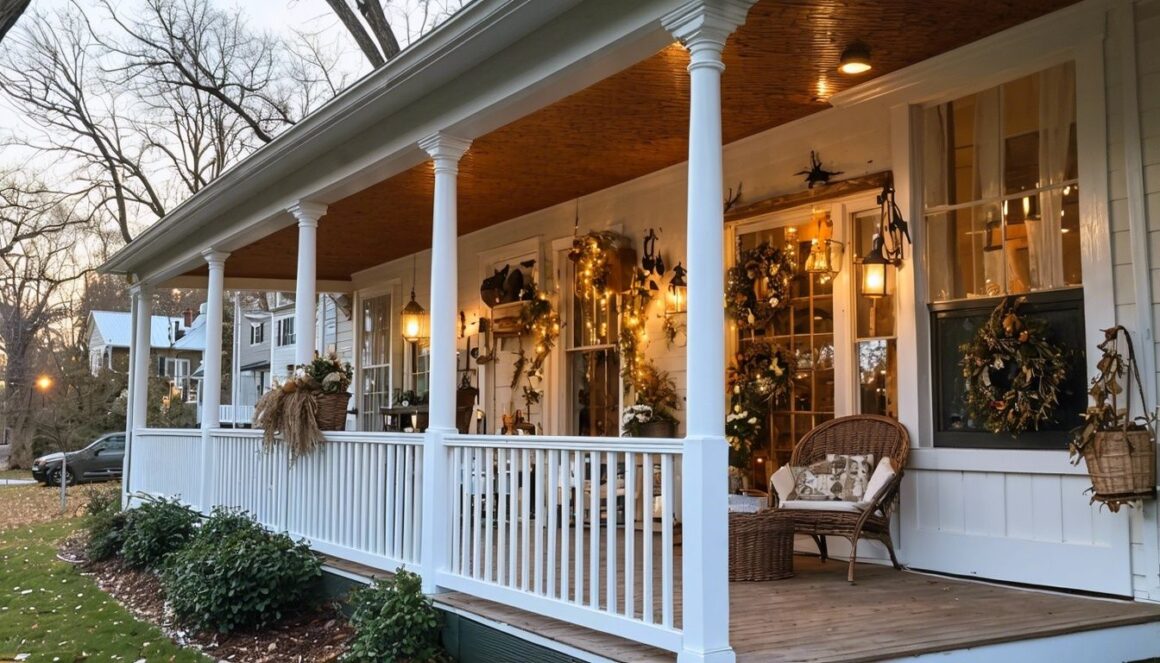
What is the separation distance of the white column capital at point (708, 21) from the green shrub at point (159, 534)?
6340 millimetres

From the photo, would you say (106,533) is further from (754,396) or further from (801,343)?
(801,343)

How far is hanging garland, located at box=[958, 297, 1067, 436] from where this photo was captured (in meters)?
4.78

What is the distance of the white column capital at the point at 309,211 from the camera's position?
725 centimetres

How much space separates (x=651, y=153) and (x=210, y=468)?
482cm

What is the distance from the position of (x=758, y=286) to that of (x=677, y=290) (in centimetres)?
71

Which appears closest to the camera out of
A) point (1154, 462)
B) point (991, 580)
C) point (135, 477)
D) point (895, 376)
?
point (1154, 462)

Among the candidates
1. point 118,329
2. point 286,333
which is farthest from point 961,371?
point 118,329

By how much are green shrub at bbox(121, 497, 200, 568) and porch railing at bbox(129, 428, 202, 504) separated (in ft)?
1.03

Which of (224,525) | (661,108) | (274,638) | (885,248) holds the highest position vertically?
(661,108)

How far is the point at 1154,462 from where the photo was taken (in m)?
4.31

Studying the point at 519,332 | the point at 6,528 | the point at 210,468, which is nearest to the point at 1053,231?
the point at 519,332

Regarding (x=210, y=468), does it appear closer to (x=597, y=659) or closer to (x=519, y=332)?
(x=519, y=332)

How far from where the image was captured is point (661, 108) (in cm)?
580

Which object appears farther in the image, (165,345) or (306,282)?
(165,345)
